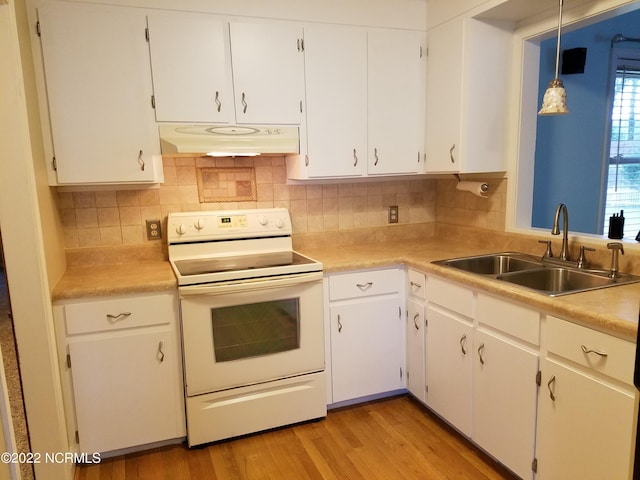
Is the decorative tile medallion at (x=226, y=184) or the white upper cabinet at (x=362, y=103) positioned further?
the decorative tile medallion at (x=226, y=184)

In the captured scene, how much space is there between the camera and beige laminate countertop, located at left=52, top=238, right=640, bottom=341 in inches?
55.6

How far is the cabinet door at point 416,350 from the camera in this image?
93.5 inches

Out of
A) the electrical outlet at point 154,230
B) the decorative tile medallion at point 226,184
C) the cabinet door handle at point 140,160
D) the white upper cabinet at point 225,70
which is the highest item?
the white upper cabinet at point 225,70

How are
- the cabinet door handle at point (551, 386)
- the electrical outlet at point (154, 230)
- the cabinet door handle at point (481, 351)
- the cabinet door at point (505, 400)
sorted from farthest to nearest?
the electrical outlet at point (154, 230) < the cabinet door handle at point (481, 351) < the cabinet door at point (505, 400) < the cabinet door handle at point (551, 386)

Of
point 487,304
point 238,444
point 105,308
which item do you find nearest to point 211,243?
point 105,308

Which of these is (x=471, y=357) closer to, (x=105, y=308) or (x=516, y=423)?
(x=516, y=423)

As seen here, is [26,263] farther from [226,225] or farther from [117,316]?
[226,225]

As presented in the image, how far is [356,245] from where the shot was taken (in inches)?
114

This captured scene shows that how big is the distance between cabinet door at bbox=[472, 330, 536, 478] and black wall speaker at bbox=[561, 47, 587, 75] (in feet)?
6.59

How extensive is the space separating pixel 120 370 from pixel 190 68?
1.55 meters

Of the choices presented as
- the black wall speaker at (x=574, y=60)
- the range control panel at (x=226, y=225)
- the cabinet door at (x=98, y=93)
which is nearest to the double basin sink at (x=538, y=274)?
the range control panel at (x=226, y=225)

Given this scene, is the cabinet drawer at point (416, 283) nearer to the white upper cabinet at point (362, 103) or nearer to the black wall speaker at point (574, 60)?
the white upper cabinet at point (362, 103)

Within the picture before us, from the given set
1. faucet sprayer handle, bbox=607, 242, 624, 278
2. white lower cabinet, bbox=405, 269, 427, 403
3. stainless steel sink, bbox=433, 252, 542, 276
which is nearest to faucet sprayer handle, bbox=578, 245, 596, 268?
faucet sprayer handle, bbox=607, 242, 624, 278

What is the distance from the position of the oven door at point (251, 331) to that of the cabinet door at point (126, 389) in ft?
0.38
